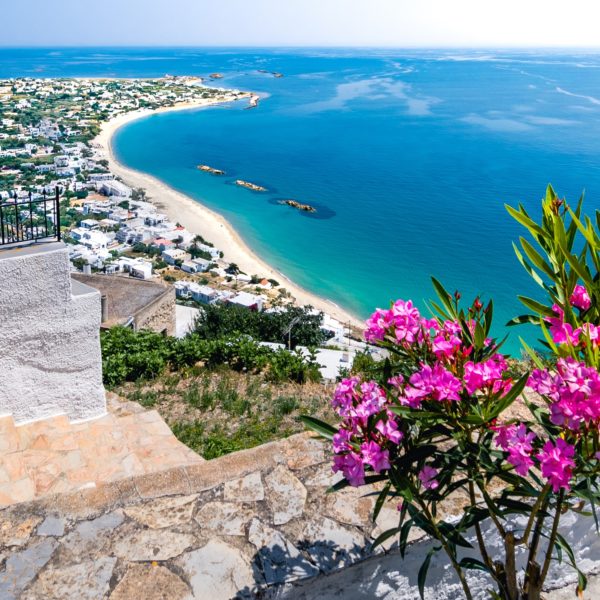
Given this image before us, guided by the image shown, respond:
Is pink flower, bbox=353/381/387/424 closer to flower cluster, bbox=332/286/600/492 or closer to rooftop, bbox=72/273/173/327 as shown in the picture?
flower cluster, bbox=332/286/600/492

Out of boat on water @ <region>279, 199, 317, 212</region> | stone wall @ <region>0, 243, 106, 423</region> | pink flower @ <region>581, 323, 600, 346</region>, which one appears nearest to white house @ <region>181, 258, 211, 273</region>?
boat on water @ <region>279, 199, 317, 212</region>

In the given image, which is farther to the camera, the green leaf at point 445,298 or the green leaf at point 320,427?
the green leaf at point 445,298

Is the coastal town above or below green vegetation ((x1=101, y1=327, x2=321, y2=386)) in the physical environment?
below

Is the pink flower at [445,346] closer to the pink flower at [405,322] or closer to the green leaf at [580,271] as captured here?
the pink flower at [405,322]

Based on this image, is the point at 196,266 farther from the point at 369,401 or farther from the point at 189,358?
the point at 369,401

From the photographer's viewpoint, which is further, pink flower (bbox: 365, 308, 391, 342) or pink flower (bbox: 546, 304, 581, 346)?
pink flower (bbox: 365, 308, 391, 342)

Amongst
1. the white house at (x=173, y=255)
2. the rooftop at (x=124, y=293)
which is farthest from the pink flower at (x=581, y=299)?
the white house at (x=173, y=255)

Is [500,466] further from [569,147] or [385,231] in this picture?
[569,147]
